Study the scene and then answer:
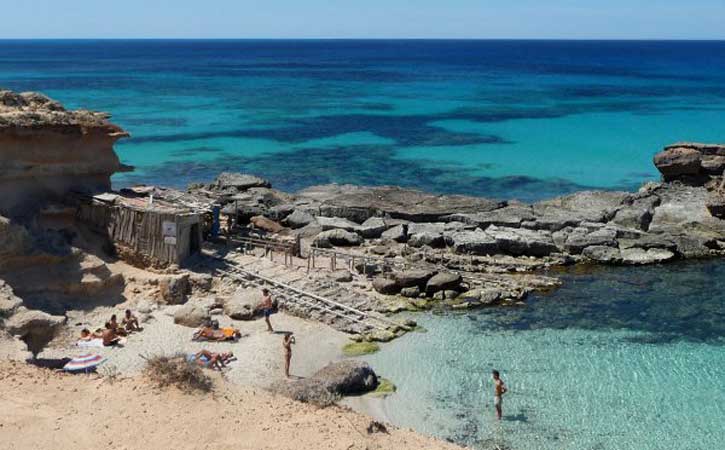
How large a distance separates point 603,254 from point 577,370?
35.0 ft

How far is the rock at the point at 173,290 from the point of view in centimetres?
2308

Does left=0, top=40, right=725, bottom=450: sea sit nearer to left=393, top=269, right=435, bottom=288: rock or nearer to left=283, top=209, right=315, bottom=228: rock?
left=393, top=269, right=435, bottom=288: rock

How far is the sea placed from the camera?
18.0m

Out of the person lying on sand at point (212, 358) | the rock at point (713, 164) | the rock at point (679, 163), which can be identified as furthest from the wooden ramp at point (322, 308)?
the rock at point (713, 164)

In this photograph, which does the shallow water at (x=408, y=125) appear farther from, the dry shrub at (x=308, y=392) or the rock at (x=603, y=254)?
the dry shrub at (x=308, y=392)

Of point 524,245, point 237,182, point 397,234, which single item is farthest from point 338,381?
point 237,182

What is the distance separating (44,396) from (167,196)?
14633 millimetres

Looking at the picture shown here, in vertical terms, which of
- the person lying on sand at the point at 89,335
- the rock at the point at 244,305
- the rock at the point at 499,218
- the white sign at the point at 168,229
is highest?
the white sign at the point at 168,229

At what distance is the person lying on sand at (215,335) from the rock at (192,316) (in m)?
0.48

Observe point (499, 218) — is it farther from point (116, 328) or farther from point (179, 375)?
point (179, 375)

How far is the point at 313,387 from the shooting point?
17.0m

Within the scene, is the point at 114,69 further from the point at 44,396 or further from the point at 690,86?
the point at 44,396

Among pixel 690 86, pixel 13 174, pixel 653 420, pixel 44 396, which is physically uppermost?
pixel 690 86

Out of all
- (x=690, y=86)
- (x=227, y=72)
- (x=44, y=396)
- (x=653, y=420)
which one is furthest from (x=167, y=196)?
(x=227, y=72)
